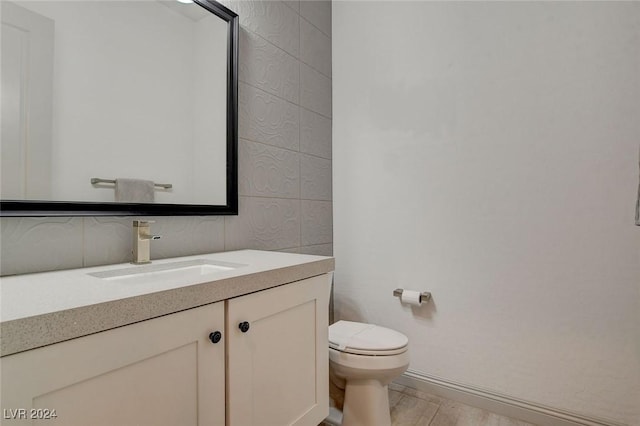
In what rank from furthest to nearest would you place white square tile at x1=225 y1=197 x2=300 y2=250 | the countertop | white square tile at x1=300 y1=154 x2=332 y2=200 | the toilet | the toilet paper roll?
white square tile at x1=300 y1=154 x2=332 y2=200, the toilet paper roll, white square tile at x1=225 y1=197 x2=300 y2=250, the toilet, the countertop

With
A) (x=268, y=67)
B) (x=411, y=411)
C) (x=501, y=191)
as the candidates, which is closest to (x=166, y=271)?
(x=268, y=67)

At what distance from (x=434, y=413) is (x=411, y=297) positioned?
0.56 m

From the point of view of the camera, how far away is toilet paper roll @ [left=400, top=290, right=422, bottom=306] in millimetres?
1738

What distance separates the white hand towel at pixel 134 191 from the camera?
1.08 metres

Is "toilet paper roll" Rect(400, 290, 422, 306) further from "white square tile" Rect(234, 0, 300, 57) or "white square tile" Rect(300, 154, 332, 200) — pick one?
"white square tile" Rect(234, 0, 300, 57)

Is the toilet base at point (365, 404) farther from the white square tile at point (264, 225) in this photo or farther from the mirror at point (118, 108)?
the mirror at point (118, 108)

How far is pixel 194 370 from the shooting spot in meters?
0.75

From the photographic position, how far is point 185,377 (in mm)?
732

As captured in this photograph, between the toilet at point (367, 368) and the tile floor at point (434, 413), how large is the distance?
194 millimetres

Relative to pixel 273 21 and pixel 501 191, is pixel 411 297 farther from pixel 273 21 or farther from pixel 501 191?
pixel 273 21

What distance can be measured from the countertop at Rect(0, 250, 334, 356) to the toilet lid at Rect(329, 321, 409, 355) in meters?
0.57

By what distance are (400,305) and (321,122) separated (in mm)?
1220

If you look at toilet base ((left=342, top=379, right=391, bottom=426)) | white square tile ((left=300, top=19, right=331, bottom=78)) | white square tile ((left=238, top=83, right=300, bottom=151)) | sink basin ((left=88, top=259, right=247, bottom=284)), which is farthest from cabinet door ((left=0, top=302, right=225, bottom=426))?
white square tile ((left=300, top=19, right=331, bottom=78))

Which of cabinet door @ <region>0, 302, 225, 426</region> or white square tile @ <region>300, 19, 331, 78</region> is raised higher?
white square tile @ <region>300, 19, 331, 78</region>
